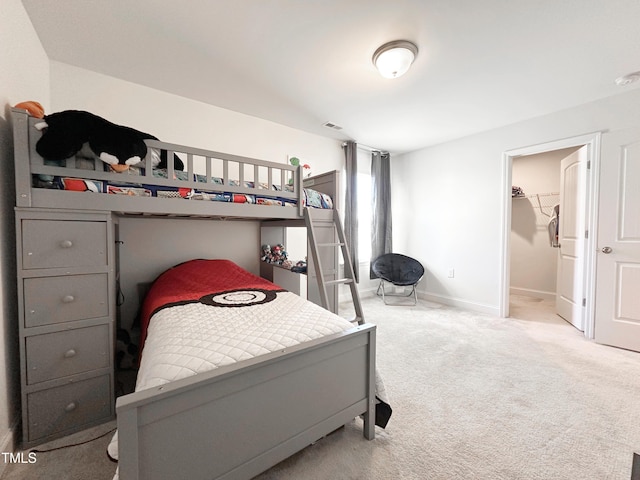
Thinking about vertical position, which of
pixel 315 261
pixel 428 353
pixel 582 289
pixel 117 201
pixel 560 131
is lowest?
pixel 428 353

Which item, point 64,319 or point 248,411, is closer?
point 248,411

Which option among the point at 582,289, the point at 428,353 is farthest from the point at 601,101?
the point at 428,353

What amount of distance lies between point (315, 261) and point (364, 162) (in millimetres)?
2710

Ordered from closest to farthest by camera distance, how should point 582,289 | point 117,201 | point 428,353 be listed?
point 117,201, point 428,353, point 582,289

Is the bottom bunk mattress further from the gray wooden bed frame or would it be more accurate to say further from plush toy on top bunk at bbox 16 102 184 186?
plush toy on top bunk at bbox 16 102 184 186

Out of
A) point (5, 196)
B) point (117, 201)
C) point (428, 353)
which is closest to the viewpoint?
point (5, 196)

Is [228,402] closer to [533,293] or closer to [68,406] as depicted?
[68,406]

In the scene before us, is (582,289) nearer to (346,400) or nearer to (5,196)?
(346,400)

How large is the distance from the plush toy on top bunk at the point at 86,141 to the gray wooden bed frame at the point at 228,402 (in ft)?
0.20

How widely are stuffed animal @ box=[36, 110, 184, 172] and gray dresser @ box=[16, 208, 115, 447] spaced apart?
0.31 metres

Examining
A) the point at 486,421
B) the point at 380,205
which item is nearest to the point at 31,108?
the point at 486,421

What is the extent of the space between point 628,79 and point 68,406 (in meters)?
4.62

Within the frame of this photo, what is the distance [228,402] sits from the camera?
3.02 feet

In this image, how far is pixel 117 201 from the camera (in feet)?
4.91
